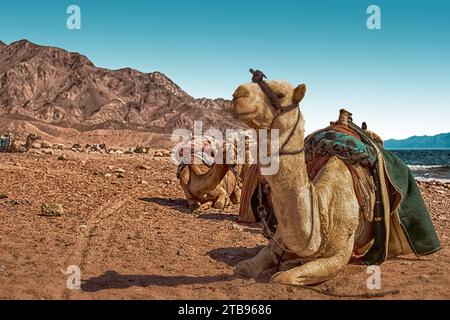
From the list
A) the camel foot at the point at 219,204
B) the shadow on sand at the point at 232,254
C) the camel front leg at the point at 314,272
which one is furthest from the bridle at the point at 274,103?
the camel foot at the point at 219,204

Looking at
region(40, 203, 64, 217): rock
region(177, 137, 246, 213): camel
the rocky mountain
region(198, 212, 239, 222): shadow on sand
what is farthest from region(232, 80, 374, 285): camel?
the rocky mountain

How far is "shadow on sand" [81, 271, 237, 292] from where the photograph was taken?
5.12 m

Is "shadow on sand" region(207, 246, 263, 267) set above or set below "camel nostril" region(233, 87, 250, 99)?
below

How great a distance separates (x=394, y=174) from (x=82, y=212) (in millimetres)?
6014

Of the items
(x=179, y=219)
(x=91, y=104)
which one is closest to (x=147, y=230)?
(x=179, y=219)

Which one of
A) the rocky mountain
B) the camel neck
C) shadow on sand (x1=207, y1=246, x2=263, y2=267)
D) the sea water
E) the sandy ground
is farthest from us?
the rocky mountain

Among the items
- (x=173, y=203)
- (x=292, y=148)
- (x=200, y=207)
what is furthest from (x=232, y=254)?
(x=173, y=203)

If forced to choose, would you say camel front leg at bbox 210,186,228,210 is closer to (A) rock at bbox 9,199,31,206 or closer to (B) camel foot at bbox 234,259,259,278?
(A) rock at bbox 9,199,31,206

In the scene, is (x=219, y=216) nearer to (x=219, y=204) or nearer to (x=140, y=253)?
(x=219, y=204)

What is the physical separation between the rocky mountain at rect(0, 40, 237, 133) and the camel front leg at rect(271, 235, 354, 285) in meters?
82.6

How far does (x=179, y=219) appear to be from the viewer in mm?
9445

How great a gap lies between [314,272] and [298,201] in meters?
0.96

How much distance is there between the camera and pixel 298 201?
13.7ft

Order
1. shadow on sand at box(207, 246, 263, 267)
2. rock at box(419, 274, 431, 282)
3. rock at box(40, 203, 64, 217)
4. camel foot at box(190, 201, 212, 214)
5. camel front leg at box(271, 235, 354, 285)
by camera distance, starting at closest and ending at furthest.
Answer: camel front leg at box(271, 235, 354, 285) → rock at box(419, 274, 431, 282) → shadow on sand at box(207, 246, 263, 267) → rock at box(40, 203, 64, 217) → camel foot at box(190, 201, 212, 214)
